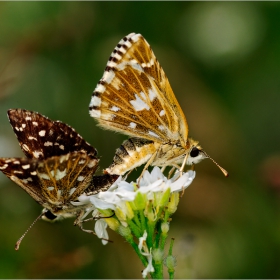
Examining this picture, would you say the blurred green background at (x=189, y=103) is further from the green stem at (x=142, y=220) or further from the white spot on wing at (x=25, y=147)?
the green stem at (x=142, y=220)

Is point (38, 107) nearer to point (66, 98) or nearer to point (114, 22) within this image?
point (66, 98)

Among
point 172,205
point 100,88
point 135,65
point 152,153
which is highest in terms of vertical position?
point 135,65

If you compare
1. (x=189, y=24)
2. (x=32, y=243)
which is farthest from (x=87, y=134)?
(x=189, y=24)

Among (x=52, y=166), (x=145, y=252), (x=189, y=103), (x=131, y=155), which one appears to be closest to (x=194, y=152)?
(x=131, y=155)

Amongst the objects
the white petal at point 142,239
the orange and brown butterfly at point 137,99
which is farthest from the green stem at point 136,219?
the orange and brown butterfly at point 137,99

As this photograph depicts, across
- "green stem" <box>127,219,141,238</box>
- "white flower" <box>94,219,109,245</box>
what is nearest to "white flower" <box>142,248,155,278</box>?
"green stem" <box>127,219,141,238</box>

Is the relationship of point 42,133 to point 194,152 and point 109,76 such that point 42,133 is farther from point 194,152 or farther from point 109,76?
point 194,152

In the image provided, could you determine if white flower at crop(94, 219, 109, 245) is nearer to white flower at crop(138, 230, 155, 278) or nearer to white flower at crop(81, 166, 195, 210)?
white flower at crop(81, 166, 195, 210)
